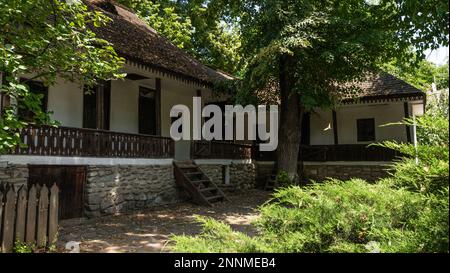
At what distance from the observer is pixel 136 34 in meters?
13.8

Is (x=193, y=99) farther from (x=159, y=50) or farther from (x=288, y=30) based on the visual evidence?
(x=288, y=30)

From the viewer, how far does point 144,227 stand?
9.01 meters

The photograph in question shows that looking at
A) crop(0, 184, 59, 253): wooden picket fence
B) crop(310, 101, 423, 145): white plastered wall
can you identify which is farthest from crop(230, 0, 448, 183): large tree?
crop(0, 184, 59, 253): wooden picket fence

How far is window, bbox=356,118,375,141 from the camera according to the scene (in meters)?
19.6

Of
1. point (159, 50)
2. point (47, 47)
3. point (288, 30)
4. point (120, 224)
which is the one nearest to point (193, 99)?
point (159, 50)

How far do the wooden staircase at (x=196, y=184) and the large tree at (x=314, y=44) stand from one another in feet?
8.31

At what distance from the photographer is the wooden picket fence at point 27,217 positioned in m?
5.70

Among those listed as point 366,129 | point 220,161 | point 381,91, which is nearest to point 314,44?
point 220,161

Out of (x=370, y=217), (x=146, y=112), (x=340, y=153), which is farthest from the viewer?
(x=340, y=153)

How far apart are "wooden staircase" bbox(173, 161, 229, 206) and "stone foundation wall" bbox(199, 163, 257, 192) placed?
44.5 inches

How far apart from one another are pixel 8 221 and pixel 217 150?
10.9 metres

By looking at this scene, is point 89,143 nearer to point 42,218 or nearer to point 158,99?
point 158,99

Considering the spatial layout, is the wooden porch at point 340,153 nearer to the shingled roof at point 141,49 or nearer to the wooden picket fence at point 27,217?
the shingled roof at point 141,49

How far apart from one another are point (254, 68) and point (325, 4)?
4.18 metres
